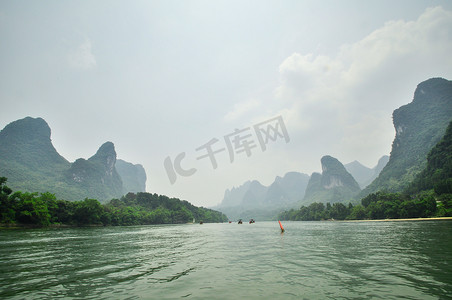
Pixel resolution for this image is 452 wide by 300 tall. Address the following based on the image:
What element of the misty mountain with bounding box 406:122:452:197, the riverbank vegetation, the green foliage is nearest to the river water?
the riverbank vegetation

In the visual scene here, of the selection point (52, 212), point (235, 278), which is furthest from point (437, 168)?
point (52, 212)

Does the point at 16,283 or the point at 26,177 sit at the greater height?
the point at 26,177

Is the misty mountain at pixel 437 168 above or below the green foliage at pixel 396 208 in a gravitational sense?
above

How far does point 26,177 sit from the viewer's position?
185m

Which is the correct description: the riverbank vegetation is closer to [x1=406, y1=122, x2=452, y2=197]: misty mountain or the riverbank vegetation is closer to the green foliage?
the green foliage

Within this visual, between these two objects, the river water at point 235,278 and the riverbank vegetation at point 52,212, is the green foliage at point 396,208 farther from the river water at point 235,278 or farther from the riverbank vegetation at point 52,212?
the riverbank vegetation at point 52,212

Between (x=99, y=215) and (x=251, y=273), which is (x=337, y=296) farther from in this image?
(x=99, y=215)

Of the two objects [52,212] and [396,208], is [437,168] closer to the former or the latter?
[396,208]

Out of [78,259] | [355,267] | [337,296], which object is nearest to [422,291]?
[337,296]

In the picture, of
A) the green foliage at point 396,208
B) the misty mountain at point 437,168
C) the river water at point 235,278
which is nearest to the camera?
the river water at point 235,278

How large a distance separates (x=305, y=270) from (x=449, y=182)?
329ft

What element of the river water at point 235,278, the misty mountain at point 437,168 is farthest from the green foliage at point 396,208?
the river water at point 235,278

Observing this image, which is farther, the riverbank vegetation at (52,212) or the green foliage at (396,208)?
the green foliage at (396,208)

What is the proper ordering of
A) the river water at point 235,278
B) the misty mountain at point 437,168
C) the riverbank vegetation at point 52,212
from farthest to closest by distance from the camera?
the misty mountain at point 437,168, the riverbank vegetation at point 52,212, the river water at point 235,278
